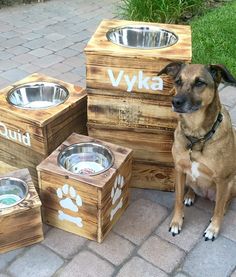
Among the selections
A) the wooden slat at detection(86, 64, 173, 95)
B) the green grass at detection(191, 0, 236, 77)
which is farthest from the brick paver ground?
the green grass at detection(191, 0, 236, 77)

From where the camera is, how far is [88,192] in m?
2.89

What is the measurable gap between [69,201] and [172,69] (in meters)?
1.16

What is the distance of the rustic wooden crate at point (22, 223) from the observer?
9.34 ft

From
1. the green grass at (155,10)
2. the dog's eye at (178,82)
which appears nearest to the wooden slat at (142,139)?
the dog's eye at (178,82)

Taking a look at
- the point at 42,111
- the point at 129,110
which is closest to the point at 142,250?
the point at 129,110

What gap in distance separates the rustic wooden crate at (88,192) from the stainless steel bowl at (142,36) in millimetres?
902

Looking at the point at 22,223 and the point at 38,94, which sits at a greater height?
the point at 38,94

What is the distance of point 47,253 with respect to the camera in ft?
9.94

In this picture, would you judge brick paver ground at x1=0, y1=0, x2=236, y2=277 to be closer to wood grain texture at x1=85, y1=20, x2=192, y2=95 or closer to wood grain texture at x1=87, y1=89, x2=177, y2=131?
wood grain texture at x1=87, y1=89, x2=177, y2=131

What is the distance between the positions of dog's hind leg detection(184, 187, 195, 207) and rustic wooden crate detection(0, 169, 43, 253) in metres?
1.21

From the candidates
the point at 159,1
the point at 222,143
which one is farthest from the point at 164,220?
the point at 159,1

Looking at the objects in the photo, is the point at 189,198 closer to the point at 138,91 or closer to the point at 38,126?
the point at 138,91

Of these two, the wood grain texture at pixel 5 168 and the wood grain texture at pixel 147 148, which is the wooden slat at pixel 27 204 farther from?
the wood grain texture at pixel 147 148

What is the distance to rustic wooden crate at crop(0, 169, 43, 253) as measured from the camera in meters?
2.85
